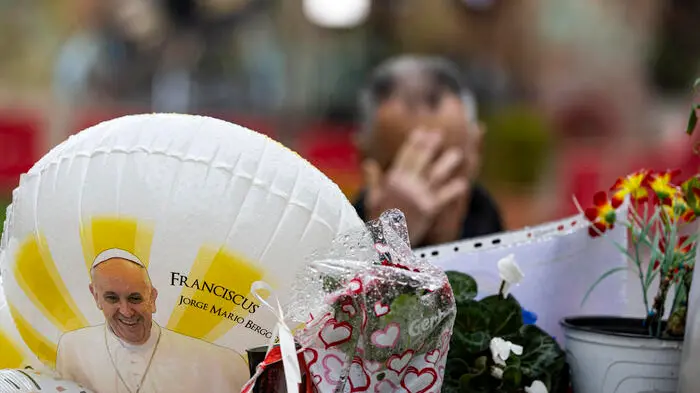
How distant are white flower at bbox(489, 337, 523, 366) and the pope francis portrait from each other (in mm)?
291

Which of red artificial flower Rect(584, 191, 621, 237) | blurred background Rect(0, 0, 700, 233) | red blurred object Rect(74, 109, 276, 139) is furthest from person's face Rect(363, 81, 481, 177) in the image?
blurred background Rect(0, 0, 700, 233)

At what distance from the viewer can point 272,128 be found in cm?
650

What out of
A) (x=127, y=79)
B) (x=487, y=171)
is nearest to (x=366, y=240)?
(x=487, y=171)

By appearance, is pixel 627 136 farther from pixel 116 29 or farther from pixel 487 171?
pixel 116 29

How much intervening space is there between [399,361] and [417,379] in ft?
0.10

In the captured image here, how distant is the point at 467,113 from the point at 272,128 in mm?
3847

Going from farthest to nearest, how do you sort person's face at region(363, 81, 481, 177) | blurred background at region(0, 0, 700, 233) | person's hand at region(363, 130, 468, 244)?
blurred background at region(0, 0, 700, 233)
person's face at region(363, 81, 481, 177)
person's hand at region(363, 130, 468, 244)

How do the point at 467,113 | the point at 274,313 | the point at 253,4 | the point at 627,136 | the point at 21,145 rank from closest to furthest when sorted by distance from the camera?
1. the point at 274,313
2. the point at 467,113
3. the point at 21,145
4. the point at 627,136
5. the point at 253,4

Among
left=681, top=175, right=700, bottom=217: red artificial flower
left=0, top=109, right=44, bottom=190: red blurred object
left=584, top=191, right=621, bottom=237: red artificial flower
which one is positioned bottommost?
left=681, top=175, right=700, bottom=217: red artificial flower

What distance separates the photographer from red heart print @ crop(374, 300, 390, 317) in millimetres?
907

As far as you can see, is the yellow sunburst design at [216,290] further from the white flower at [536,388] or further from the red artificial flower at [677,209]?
the red artificial flower at [677,209]

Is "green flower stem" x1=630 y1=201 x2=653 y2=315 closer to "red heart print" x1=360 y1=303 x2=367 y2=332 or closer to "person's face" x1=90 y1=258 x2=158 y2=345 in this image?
"red heart print" x1=360 y1=303 x2=367 y2=332

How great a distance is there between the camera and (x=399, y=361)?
93 cm

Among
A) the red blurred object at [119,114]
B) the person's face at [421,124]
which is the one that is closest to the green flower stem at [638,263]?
the person's face at [421,124]
